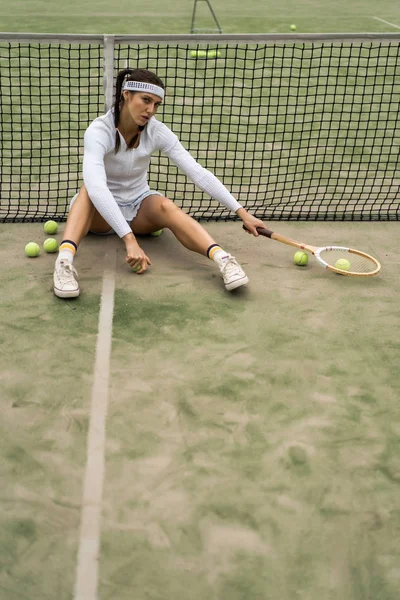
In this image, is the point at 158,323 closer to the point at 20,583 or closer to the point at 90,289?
the point at 90,289

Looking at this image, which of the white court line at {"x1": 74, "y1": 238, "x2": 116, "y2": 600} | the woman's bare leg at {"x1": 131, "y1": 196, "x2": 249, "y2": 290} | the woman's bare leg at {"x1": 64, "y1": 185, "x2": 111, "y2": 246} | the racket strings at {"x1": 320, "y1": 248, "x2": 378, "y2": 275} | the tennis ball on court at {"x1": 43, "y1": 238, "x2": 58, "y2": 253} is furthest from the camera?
the tennis ball on court at {"x1": 43, "y1": 238, "x2": 58, "y2": 253}

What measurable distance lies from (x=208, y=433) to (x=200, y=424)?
2.4 inches

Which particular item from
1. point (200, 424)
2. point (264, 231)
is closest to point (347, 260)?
point (264, 231)

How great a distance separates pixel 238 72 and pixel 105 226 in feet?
16.3

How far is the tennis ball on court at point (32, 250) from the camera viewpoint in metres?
3.98

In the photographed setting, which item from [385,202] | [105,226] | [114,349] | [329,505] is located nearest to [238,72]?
[385,202]

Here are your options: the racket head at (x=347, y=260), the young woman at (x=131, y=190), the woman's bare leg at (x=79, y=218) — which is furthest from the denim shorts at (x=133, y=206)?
the racket head at (x=347, y=260)

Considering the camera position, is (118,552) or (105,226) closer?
(118,552)

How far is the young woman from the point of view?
11.9 ft

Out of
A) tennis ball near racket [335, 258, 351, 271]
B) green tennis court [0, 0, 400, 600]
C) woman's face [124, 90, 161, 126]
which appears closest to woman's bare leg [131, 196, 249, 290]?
green tennis court [0, 0, 400, 600]

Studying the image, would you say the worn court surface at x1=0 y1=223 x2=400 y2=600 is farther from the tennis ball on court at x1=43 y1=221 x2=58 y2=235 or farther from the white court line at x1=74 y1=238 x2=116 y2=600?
the tennis ball on court at x1=43 y1=221 x2=58 y2=235

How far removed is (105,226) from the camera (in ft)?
13.6

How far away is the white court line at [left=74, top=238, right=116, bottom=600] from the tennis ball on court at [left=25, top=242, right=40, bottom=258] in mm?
610

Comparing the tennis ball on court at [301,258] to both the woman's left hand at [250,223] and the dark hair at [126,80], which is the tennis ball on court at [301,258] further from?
the dark hair at [126,80]
